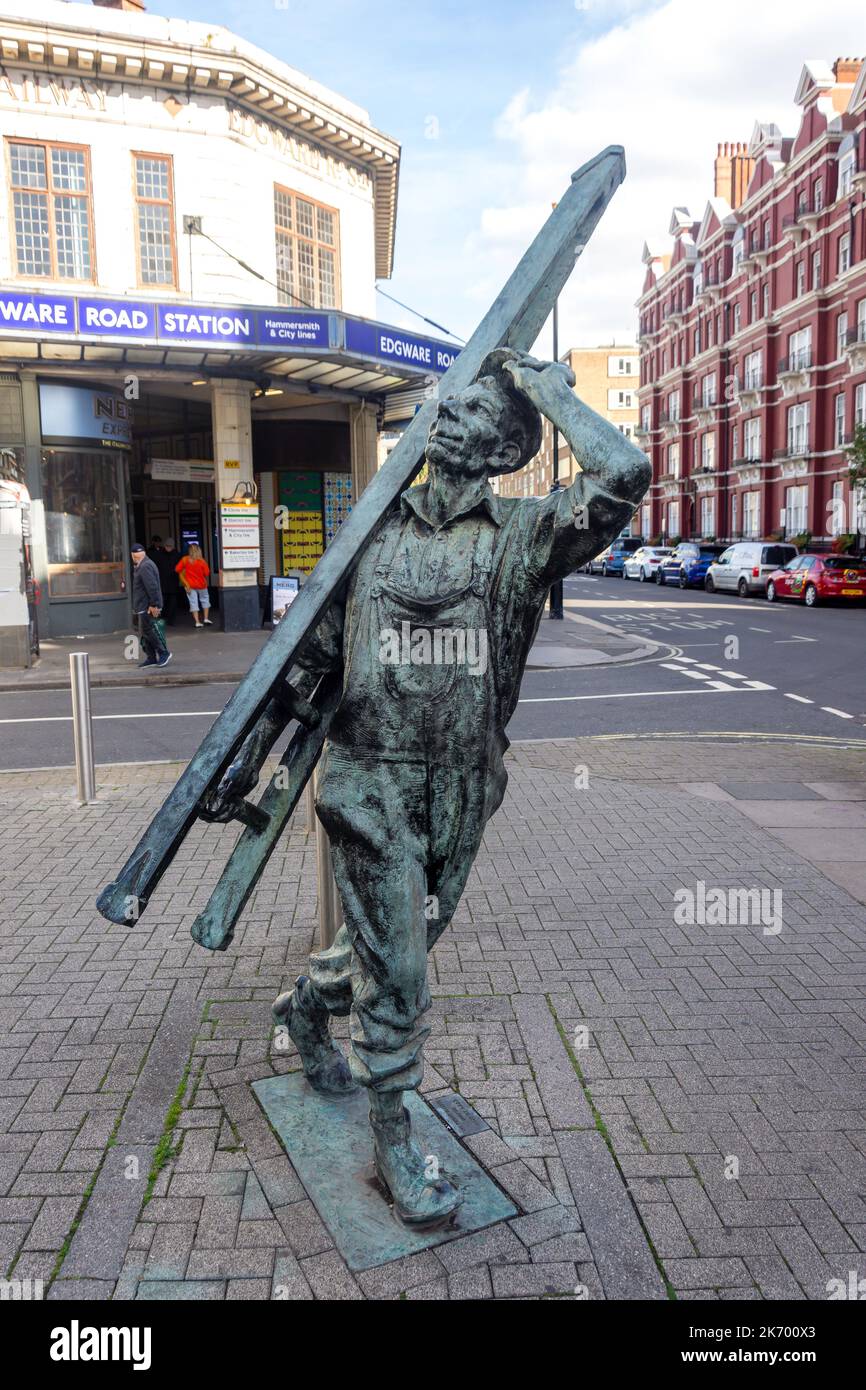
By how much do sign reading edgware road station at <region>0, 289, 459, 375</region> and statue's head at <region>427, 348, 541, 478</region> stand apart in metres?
14.3

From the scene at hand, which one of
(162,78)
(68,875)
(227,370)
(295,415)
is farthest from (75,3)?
(68,875)

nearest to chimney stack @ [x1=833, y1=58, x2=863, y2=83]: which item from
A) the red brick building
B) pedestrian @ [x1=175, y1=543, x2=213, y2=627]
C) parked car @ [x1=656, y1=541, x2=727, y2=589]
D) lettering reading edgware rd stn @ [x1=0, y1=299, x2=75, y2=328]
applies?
the red brick building

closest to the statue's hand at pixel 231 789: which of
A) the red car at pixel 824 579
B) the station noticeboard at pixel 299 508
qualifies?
the station noticeboard at pixel 299 508

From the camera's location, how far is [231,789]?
288 cm

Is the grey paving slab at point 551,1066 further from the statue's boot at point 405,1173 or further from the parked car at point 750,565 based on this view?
the parked car at point 750,565

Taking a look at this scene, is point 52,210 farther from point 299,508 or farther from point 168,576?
point 168,576

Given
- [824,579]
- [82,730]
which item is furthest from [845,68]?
[82,730]

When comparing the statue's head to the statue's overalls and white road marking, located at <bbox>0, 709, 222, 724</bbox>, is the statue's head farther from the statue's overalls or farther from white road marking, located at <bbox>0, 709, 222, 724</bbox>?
white road marking, located at <bbox>0, 709, 222, 724</bbox>

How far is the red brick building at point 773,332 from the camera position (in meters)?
40.9

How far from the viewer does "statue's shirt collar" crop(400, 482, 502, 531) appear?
9.02ft

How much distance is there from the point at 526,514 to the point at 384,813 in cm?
89

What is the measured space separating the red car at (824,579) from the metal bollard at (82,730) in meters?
25.4

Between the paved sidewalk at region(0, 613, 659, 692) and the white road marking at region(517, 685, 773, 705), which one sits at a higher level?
the paved sidewalk at region(0, 613, 659, 692)
